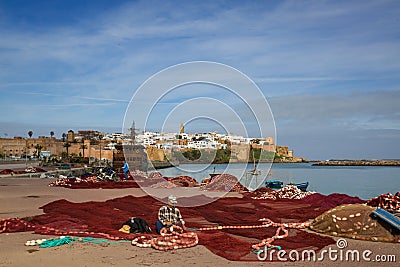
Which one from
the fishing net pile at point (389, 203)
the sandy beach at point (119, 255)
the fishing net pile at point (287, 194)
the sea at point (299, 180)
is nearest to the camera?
the sandy beach at point (119, 255)

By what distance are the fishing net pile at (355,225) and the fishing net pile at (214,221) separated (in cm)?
54

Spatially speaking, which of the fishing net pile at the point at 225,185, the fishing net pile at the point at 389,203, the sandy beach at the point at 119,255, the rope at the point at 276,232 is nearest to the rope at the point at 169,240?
the sandy beach at the point at 119,255

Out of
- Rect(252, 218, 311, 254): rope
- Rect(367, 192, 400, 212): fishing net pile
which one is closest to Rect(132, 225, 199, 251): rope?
Rect(252, 218, 311, 254): rope

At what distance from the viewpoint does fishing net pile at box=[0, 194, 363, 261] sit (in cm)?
689

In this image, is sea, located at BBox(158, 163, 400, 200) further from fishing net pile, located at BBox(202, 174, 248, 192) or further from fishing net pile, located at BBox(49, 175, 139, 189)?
fishing net pile, located at BBox(49, 175, 139, 189)

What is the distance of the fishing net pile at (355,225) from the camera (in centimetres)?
741

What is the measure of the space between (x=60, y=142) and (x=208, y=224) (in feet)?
301

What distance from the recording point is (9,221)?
27.1 ft

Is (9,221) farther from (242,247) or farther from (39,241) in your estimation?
(242,247)

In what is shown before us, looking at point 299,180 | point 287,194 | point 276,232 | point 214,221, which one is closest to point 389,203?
point 276,232

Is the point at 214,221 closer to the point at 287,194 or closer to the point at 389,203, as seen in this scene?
the point at 389,203

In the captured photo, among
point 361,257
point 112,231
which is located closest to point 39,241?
point 112,231

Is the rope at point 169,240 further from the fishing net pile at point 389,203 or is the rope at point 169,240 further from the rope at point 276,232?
the fishing net pile at point 389,203

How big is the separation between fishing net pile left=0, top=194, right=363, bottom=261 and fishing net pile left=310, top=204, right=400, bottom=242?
21.2 inches
